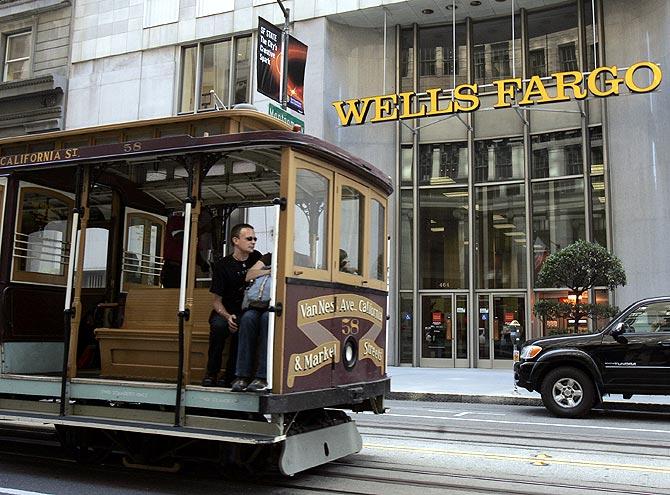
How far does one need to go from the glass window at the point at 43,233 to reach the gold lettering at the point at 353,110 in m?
14.7

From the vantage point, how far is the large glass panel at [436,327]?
21875mm

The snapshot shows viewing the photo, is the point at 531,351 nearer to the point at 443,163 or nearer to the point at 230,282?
the point at 230,282

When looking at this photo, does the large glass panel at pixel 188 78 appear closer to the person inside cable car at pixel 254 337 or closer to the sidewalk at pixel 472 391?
the sidewalk at pixel 472 391

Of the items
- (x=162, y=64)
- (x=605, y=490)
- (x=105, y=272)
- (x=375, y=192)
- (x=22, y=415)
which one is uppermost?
(x=162, y=64)

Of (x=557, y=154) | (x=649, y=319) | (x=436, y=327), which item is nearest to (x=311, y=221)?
(x=649, y=319)

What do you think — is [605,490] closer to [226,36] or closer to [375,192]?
[375,192]

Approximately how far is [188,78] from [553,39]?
43.3 ft

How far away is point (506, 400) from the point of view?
44.0ft

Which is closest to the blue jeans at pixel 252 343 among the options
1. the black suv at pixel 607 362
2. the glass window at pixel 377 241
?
the glass window at pixel 377 241

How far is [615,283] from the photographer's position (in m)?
16.2

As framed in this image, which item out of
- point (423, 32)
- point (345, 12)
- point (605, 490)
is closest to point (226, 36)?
point (345, 12)

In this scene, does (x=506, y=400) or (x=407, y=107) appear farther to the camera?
(x=407, y=107)

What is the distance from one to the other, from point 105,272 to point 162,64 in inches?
732

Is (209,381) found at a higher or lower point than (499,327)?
lower
